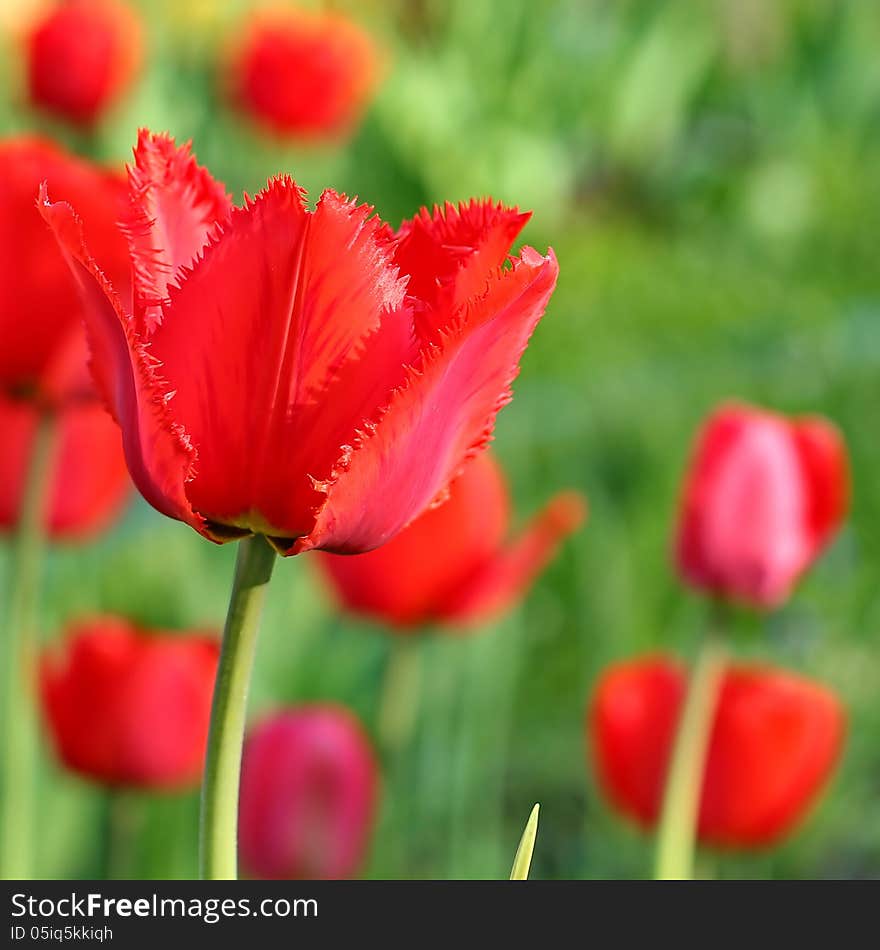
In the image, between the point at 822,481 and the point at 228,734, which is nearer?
the point at 228,734

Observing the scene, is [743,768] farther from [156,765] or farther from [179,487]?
[179,487]

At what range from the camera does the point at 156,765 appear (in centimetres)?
61

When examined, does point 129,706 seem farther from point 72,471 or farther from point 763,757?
point 763,757

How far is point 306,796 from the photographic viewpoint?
0.62 metres

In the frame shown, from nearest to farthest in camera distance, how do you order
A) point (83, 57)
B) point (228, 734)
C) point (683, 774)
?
point (228, 734) < point (683, 774) < point (83, 57)

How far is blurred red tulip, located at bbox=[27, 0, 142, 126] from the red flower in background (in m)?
0.14

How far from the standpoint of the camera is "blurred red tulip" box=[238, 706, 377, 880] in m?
0.60

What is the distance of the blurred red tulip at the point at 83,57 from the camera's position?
5.44 feet

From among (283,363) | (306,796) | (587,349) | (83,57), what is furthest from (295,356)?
(587,349)

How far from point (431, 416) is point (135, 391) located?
48 mm

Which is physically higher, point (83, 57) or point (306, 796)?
point (83, 57)

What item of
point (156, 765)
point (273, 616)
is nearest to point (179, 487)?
point (156, 765)
